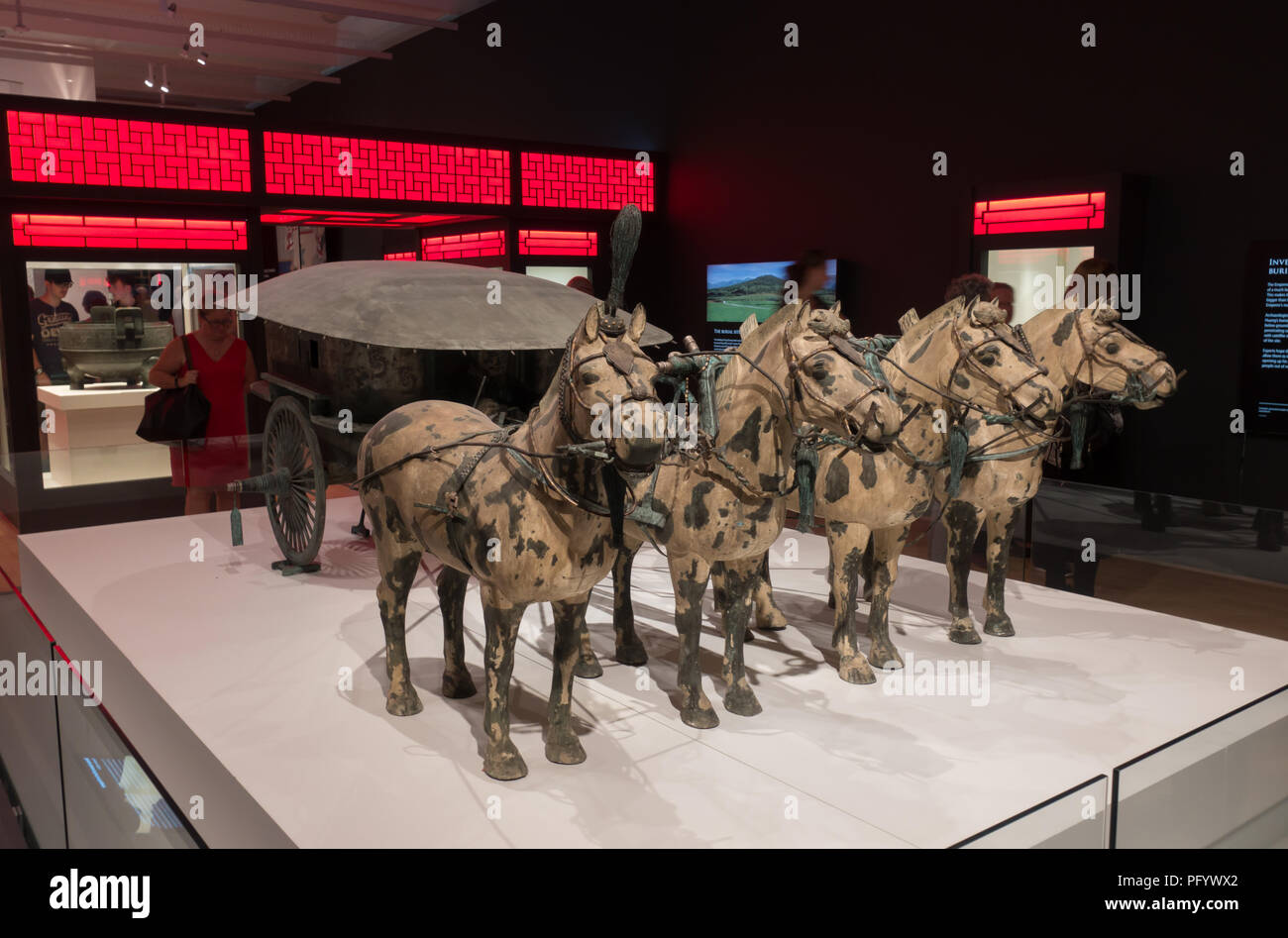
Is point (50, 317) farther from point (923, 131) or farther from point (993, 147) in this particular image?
point (993, 147)

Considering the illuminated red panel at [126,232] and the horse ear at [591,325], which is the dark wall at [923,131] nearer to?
the illuminated red panel at [126,232]

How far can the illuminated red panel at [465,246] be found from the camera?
33.6 feet

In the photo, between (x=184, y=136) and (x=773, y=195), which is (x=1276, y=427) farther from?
(x=184, y=136)

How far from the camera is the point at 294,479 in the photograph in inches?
228

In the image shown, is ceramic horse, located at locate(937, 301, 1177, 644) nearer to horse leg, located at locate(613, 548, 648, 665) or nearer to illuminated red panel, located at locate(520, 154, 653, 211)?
horse leg, located at locate(613, 548, 648, 665)

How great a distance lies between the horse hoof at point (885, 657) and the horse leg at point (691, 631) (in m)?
0.97

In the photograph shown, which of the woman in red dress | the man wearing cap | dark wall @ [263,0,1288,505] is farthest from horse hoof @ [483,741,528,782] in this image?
the man wearing cap

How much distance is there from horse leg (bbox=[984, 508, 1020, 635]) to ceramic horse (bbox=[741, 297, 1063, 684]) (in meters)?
0.63

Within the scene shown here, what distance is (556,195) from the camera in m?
10.3

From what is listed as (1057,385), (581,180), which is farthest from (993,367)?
(581,180)

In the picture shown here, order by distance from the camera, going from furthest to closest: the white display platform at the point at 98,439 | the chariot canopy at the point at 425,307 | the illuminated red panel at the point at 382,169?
the illuminated red panel at the point at 382,169
the white display platform at the point at 98,439
the chariot canopy at the point at 425,307

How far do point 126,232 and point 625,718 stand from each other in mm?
6025

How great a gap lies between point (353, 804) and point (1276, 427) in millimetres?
5951

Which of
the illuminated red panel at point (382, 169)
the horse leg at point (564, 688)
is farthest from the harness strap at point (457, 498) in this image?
the illuminated red panel at point (382, 169)
